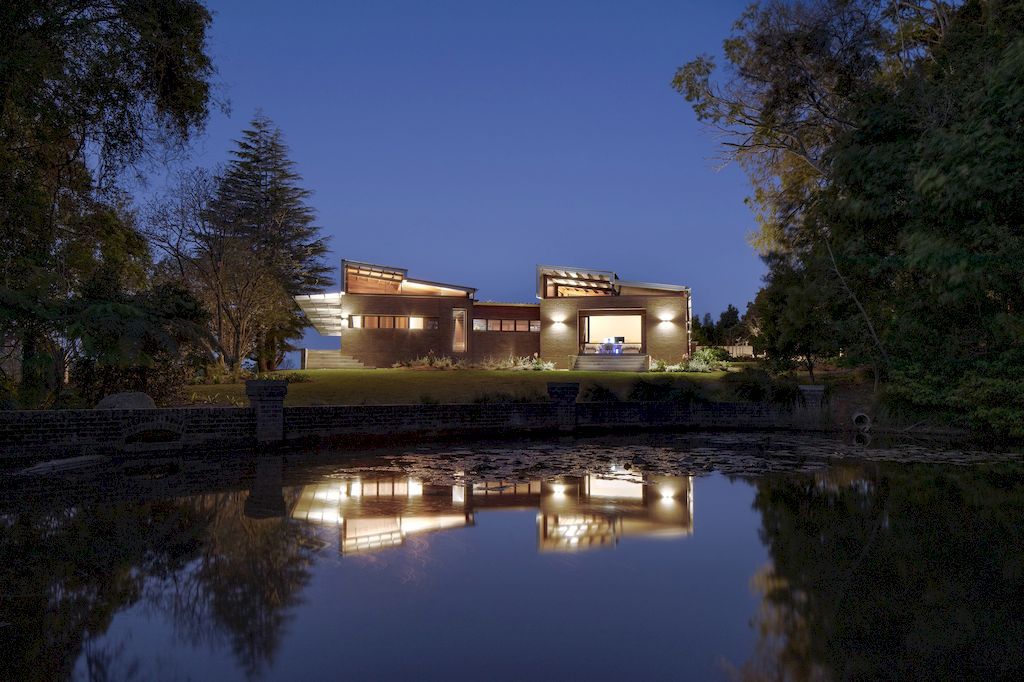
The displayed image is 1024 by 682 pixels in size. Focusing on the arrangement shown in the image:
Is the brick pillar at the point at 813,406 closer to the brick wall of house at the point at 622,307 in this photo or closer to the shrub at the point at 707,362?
the shrub at the point at 707,362

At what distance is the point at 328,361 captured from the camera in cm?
3316

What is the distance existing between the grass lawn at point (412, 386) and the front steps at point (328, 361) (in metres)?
5.39

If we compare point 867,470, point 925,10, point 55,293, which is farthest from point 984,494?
point 925,10

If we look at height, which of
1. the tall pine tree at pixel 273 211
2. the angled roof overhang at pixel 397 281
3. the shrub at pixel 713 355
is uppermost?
the tall pine tree at pixel 273 211

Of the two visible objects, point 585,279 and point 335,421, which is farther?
point 585,279

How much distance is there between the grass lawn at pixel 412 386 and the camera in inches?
789

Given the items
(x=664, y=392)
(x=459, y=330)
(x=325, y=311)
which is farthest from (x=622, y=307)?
(x=325, y=311)

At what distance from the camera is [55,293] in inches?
544

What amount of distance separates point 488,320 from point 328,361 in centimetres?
881

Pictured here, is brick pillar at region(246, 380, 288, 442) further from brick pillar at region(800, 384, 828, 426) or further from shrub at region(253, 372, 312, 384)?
brick pillar at region(800, 384, 828, 426)

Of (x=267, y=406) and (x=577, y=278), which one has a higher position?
(x=577, y=278)

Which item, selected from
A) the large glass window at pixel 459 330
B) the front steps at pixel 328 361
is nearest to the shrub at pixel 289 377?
the front steps at pixel 328 361

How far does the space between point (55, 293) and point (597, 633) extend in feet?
47.2

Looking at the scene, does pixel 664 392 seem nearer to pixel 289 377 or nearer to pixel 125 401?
pixel 289 377
